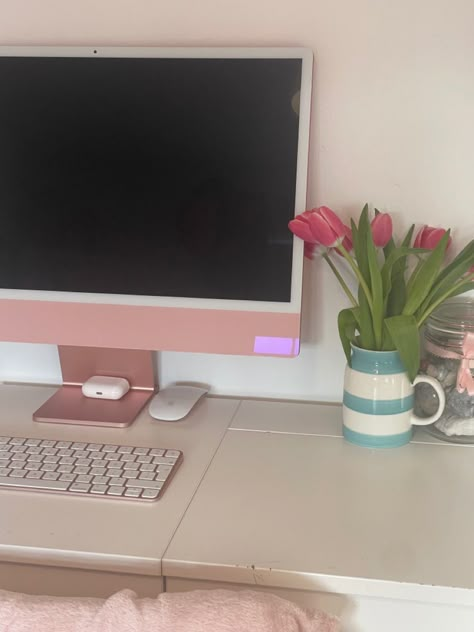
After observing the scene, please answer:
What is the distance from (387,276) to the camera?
102 cm

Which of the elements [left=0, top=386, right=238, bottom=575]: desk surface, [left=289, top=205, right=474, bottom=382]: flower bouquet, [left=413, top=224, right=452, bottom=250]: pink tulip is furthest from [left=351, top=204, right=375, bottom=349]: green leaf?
[left=0, top=386, right=238, bottom=575]: desk surface

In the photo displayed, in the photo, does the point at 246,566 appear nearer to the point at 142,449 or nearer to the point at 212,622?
the point at 212,622

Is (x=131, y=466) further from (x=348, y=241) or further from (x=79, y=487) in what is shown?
(x=348, y=241)

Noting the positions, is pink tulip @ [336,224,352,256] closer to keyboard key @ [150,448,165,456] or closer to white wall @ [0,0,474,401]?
white wall @ [0,0,474,401]

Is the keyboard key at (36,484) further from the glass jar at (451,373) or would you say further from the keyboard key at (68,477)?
the glass jar at (451,373)

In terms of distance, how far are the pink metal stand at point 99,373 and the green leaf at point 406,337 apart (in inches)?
17.2

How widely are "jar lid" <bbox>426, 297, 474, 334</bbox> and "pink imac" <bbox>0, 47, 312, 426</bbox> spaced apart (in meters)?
0.22

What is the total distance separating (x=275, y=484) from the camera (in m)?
0.96

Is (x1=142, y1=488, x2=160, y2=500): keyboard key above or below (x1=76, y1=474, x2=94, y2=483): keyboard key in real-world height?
below

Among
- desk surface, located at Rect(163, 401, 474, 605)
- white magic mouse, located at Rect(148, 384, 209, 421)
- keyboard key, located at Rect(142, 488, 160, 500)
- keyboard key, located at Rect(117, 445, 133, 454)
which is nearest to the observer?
desk surface, located at Rect(163, 401, 474, 605)

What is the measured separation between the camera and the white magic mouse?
3.78 feet

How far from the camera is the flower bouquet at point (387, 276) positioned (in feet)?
3.26

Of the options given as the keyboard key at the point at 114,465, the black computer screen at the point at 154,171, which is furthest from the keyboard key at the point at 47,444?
the black computer screen at the point at 154,171

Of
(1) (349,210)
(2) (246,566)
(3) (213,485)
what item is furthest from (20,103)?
(2) (246,566)
